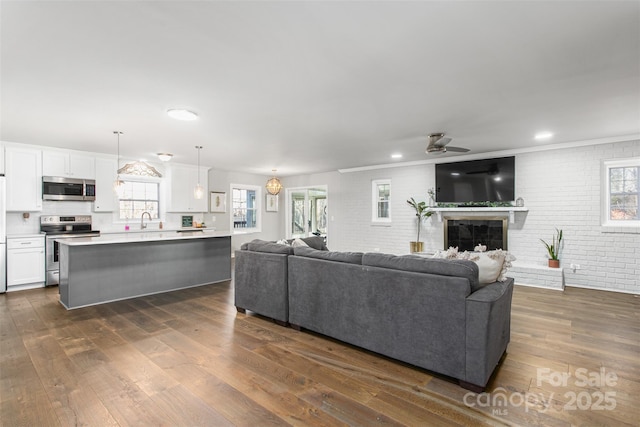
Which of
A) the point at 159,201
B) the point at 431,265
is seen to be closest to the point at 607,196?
the point at 431,265

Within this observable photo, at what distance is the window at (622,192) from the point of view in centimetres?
495

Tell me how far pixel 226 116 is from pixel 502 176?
5136mm

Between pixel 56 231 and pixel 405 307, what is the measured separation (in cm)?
623

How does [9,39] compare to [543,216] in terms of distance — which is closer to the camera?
[9,39]

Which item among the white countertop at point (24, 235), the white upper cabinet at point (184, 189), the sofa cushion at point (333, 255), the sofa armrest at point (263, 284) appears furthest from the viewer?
the white upper cabinet at point (184, 189)

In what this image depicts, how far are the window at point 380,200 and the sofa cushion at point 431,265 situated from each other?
5.04 metres

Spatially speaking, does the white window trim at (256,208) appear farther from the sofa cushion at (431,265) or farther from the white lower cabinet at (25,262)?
the sofa cushion at (431,265)

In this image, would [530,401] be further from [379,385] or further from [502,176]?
[502,176]

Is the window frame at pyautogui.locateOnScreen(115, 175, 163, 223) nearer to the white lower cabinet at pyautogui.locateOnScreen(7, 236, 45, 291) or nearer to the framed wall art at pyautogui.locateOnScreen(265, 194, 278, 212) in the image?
the white lower cabinet at pyautogui.locateOnScreen(7, 236, 45, 291)

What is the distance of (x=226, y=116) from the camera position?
3.80m

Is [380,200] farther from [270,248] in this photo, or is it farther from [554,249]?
[270,248]

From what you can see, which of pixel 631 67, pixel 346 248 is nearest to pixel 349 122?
pixel 631 67

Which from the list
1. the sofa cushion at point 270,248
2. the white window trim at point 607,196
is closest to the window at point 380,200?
the white window trim at point 607,196

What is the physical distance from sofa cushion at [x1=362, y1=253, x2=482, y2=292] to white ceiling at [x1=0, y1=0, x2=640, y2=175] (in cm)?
161
